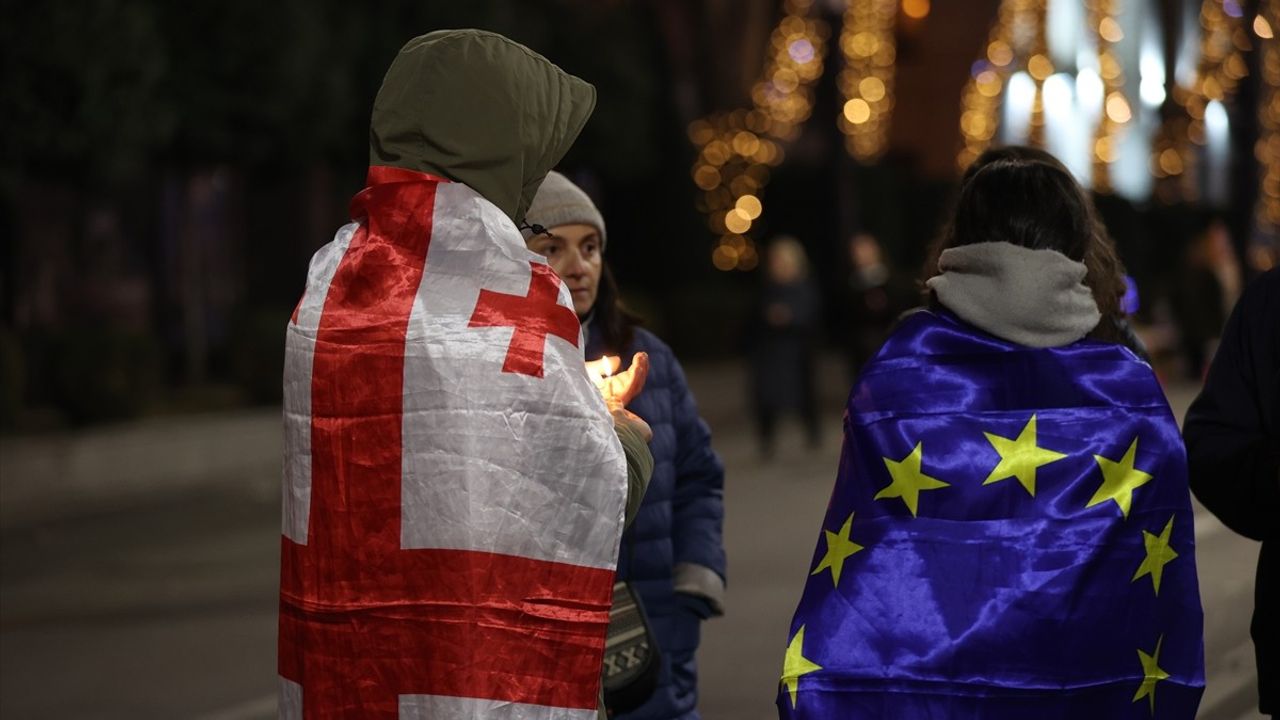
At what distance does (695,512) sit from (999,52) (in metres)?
41.6

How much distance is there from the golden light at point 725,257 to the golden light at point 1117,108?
77.2 feet

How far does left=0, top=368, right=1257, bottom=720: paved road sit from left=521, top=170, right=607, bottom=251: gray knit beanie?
3.14 m

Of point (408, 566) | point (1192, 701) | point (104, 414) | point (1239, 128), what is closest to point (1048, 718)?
point (1192, 701)

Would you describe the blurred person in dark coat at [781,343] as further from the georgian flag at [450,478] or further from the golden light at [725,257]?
the georgian flag at [450,478]

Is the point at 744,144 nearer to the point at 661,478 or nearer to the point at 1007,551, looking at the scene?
the point at 661,478

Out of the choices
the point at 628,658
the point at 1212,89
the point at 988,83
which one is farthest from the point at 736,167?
the point at 628,658

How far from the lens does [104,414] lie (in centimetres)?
1653

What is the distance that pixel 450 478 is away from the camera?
3195 mm

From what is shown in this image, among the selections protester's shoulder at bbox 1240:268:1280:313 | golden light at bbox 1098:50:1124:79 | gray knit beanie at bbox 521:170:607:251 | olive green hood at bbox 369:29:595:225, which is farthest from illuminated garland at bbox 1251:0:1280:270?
olive green hood at bbox 369:29:595:225

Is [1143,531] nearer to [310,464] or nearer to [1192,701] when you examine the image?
[1192,701]

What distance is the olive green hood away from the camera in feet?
10.6

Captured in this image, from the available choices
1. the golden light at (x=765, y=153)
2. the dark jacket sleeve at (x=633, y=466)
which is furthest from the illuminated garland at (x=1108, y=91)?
the dark jacket sleeve at (x=633, y=466)

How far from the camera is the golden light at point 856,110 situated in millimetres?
37000

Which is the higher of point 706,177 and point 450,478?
point 450,478
